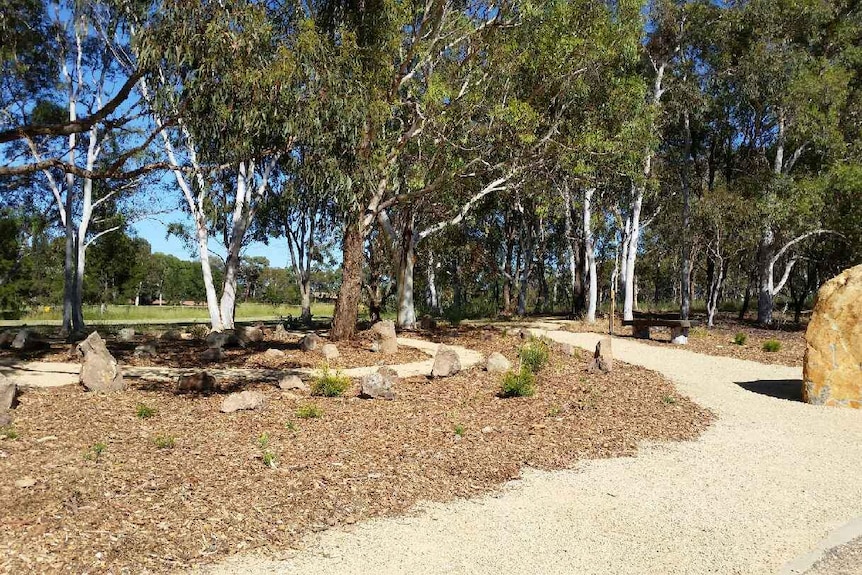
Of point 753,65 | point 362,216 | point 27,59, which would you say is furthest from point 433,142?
point 753,65

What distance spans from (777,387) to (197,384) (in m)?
9.05

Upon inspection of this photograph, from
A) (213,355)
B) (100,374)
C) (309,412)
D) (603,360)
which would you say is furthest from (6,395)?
(603,360)

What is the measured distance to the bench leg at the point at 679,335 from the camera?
51.7ft

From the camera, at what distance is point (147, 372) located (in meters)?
10.2

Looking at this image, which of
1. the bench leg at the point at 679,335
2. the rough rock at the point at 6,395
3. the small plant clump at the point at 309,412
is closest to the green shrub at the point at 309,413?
the small plant clump at the point at 309,412

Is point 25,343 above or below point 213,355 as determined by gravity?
above

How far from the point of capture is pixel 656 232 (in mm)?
34125

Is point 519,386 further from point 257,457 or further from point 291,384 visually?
point 257,457

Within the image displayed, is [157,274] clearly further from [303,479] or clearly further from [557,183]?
[303,479]

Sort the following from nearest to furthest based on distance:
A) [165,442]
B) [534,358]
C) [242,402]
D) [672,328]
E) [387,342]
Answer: [165,442] → [242,402] → [534,358] → [387,342] → [672,328]

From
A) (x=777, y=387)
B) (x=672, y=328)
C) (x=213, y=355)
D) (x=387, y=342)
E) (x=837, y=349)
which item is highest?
(x=837, y=349)

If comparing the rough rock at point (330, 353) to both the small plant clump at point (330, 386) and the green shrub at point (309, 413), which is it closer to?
the small plant clump at point (330, 386)

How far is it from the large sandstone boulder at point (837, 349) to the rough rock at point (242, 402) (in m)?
7.55

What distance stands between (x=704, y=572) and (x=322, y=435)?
379cm
